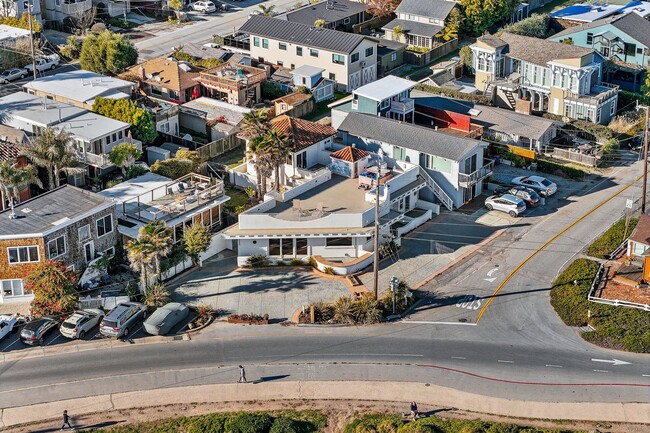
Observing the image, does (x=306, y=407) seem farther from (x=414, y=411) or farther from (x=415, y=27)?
(x=415, y=27)

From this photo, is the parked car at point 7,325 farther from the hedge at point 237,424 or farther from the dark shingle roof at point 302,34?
the dark shingle roof at point 302,34

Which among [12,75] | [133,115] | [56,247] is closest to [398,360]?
[56,247]

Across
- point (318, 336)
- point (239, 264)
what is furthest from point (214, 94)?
point (318, 336)

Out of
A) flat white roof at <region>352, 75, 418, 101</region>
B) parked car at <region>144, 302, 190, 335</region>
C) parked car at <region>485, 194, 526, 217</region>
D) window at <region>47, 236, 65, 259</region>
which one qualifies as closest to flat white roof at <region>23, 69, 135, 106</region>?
flat white roof at <region>352, 75, 418, 101</region>

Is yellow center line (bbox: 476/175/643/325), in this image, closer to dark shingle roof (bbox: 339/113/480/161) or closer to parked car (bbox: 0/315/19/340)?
dark shingle roof (bbox: 339/113/480/161)

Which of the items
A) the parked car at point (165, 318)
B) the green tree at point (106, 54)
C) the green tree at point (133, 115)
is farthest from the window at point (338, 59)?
the parked car at point (165, 318)

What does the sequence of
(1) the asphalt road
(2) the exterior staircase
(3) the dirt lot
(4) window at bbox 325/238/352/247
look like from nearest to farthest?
(3) the dirt lot → (1) the asphalt road → (4) window at bbox 325/238/352/247 → (2) the exterior staircase

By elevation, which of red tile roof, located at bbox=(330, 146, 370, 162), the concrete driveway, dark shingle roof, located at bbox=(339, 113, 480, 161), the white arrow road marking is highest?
dark shingle roof, located at bbox=(339, 113, 480, 161)

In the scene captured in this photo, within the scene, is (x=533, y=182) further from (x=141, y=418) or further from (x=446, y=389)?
(x=141, y=418)
